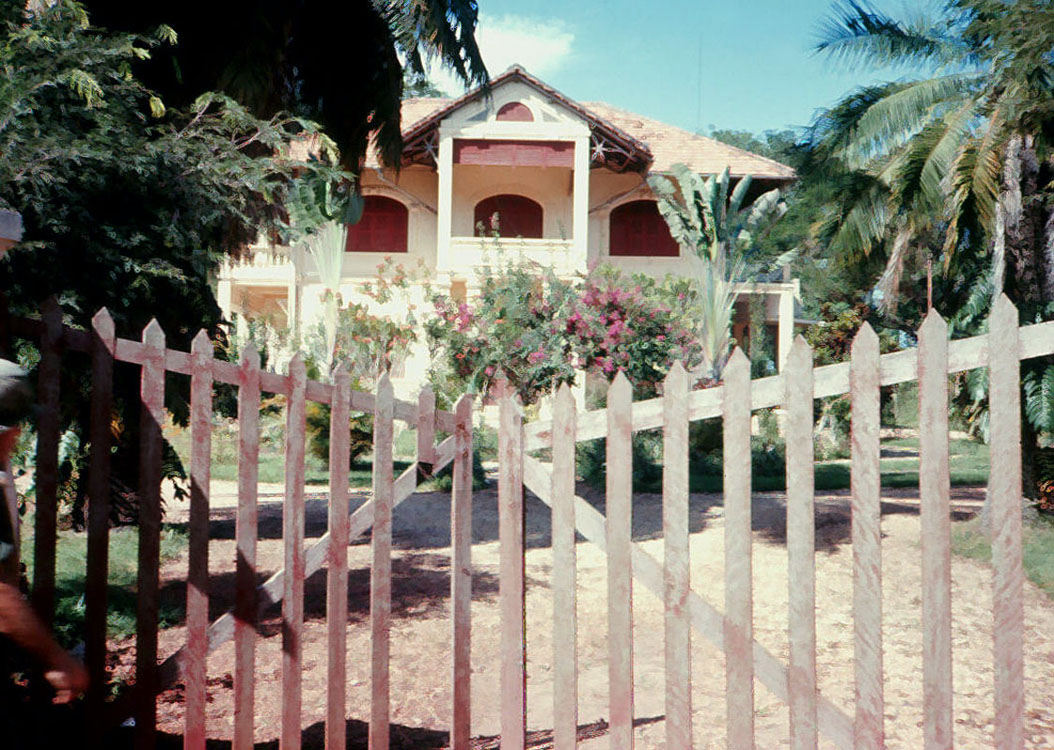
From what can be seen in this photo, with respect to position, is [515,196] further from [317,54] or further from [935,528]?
[935,528]

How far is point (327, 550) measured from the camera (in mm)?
3494

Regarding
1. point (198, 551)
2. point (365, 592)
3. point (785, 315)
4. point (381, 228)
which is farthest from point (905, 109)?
point (381, 228)

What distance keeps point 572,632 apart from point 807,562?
35.2 inches

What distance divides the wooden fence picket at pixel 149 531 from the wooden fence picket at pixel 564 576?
135cm

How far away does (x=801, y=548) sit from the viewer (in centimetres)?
296

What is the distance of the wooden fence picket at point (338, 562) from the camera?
3.40 m

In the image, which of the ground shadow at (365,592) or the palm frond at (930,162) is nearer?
the ground shadow at (365,592)

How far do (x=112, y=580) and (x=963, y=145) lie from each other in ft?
28.1

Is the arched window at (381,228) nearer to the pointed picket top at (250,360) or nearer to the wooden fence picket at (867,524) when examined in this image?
the pointed picket top at (250,360)

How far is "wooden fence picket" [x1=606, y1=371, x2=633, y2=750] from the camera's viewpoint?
3189 millimetres

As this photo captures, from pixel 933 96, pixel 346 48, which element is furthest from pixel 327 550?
pixel 933 96

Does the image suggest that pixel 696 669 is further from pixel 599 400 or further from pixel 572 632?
pixel 599 400

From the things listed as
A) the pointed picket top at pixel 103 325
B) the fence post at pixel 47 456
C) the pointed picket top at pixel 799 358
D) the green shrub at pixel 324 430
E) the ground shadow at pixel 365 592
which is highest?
the pointed picket top at pixel 103 325

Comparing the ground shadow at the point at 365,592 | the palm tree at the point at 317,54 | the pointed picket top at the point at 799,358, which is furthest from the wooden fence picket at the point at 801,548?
the palm tree at the point at 317,54
